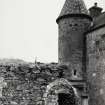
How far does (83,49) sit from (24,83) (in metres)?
17.7

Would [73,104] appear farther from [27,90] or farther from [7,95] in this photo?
[7,95]

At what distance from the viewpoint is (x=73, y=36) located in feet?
81.8

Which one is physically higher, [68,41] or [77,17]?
[77,17]

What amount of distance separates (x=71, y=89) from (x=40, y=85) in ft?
3.49

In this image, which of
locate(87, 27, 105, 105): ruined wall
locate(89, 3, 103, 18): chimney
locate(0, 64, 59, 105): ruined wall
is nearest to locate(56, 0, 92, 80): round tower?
locate(87, 27, 105, 105): ruined wall

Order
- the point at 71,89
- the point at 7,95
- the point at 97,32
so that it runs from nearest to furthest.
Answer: the point at 7,95 → the point at 71,89 → the point at 97,32

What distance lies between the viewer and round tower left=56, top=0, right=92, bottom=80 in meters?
24.5

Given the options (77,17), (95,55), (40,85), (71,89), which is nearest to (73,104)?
(71,89)

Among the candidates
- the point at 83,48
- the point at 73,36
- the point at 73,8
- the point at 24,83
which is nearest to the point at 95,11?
the point at 73,8

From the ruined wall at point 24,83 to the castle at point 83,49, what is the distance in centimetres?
1433

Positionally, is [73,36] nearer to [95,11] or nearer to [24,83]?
[95,11]

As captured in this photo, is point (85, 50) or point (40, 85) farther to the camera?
point (85, 50)

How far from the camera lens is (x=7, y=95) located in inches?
306

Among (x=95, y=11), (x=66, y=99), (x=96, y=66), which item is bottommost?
(x=66, y=99)
